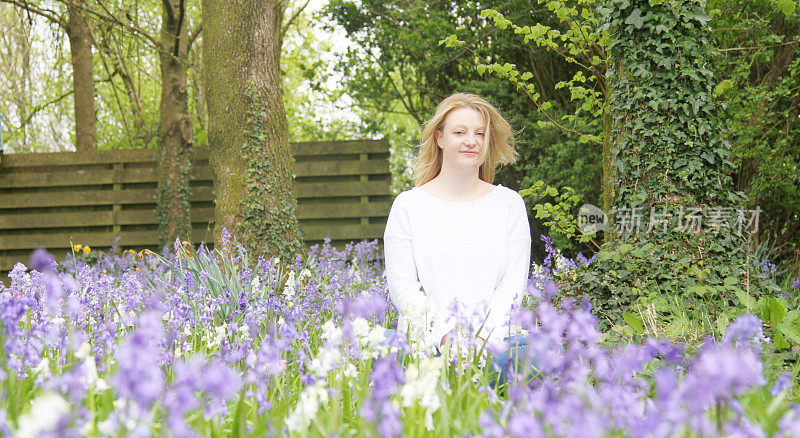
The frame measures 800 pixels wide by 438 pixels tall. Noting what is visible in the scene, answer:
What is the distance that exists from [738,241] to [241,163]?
12.7ft

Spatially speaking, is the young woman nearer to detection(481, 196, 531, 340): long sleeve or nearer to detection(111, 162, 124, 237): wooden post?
detection(481, 196, 531, 340): long sleeve

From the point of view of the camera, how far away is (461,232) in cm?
366

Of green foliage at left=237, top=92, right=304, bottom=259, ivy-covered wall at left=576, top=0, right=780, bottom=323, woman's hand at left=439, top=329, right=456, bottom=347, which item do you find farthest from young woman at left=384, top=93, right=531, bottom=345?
green foliage at left=237, top=92, right=304, bottom=259

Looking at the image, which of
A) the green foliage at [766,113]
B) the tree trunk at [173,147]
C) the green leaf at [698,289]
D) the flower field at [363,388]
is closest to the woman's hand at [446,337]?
the flower field at [363,388]

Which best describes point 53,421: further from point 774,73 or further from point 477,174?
point 774,73

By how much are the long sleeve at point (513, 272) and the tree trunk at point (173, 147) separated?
6883mm

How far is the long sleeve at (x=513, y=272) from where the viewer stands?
342 cm

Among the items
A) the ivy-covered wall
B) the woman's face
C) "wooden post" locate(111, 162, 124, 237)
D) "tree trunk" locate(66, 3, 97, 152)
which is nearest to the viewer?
the woman's face

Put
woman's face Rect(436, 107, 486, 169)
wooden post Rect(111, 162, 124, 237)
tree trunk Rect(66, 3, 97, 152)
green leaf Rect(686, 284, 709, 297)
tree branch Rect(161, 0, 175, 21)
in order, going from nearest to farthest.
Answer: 1. woman's face Rect(436, 107, 486, 169)
2. green leaf Rect(686, 284, 709, 297)
3. tree branch Rect(161, 0, 175, 21)
4. wooden post Rect(111, 162, 124, 237)
5. tree trunk Rect(66, 3, 97, 152)

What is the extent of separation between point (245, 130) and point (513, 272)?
3145 mm

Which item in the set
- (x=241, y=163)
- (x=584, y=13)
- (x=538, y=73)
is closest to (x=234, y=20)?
(x=241, y=163)

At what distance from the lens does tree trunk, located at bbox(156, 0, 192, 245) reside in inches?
373

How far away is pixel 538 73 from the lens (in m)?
9.48

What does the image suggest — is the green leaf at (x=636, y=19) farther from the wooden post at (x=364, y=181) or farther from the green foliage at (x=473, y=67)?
the wooden post at (x=364, y=181)
